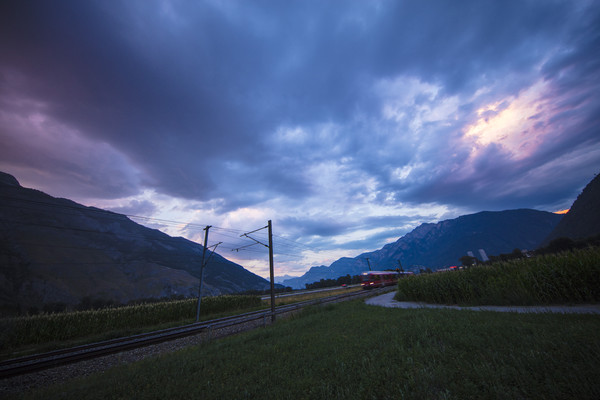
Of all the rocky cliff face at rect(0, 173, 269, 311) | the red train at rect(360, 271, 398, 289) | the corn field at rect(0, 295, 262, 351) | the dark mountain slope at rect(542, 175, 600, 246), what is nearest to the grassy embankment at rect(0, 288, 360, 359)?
the corn field at rect(0, 295, 262, 351)

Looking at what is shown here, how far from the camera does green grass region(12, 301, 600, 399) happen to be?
3746 millimetres

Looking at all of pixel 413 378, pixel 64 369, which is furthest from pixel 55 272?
pixel 413 378

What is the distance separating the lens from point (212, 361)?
7.42m

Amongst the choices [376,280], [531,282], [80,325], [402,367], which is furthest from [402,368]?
[376,280]

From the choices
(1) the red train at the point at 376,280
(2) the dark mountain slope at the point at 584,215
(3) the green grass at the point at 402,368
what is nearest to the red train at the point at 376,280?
(1) the red train at the point at 376,280

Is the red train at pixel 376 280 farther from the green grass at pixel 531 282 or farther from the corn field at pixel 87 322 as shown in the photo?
the corn field at pixel 87 322

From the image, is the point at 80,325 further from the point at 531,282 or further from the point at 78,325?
the point at 531,282

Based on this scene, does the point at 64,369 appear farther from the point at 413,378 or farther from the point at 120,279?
the point at 120,279

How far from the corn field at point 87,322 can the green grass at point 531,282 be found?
2825cm

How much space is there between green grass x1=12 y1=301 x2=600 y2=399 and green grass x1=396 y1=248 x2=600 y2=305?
5874 mm

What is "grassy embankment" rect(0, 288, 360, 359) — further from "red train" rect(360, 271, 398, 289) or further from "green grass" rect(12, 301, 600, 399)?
"red train" rect(360, 271, 398, 289)

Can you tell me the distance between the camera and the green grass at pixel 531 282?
419 inches

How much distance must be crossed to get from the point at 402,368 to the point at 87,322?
28198mm

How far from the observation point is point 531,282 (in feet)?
40.2
